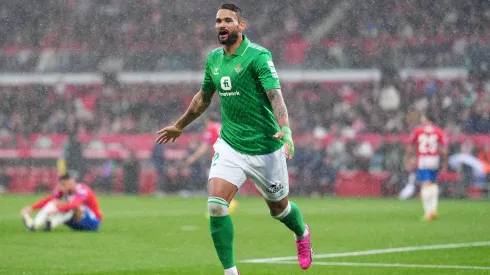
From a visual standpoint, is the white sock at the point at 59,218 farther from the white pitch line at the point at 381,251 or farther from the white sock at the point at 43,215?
the white pitch line at the point at 381,251

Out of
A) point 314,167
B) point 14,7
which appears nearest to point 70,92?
point 14,7

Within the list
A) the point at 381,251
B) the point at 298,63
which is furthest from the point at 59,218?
the point at 298,63

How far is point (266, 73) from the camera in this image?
888cm

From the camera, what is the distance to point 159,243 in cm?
1384

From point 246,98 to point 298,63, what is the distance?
26.3m

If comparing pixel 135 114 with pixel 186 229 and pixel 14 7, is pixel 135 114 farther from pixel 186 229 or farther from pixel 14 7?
pixel 186 229

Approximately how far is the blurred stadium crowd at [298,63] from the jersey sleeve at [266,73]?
1915 cm

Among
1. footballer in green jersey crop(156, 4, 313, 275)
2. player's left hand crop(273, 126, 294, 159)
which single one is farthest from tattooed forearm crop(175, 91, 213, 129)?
player's left hand crop(273, 126, 294, 159)

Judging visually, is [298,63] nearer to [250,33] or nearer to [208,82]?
[250,33]

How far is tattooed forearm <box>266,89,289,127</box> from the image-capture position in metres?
8.63

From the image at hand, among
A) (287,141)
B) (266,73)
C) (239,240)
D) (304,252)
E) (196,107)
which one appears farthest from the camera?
(239,240)

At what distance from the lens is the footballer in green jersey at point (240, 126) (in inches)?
344

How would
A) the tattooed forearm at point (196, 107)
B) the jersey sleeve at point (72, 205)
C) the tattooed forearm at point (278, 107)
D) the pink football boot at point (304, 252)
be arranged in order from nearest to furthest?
the tattooed forearm at point (278, 107) < the tattooed forearm at point (196, 107) < the pink football boot at point (304, 252) < the jersey sleeve at point (72, 205)

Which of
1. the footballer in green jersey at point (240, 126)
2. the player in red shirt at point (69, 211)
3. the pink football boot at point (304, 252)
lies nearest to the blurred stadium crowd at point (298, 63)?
the player in red shirt at point (69, 211)
